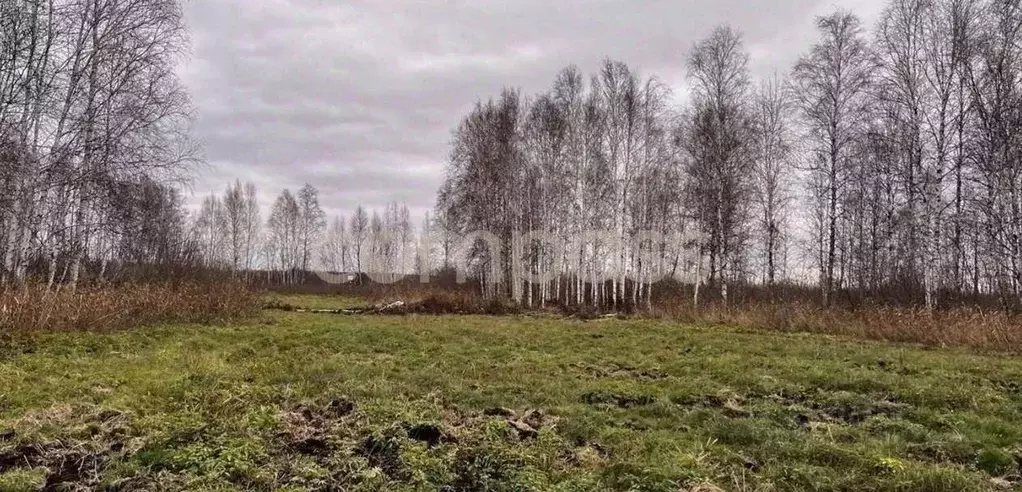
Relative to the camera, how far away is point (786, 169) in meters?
22.6

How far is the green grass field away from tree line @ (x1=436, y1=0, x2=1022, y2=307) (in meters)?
9.37

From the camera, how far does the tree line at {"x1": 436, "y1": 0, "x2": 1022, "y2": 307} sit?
15.3 m

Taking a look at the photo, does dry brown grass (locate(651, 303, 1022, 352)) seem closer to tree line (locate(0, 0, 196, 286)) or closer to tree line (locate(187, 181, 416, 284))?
tree line (locate(0, 0, 196, 286))

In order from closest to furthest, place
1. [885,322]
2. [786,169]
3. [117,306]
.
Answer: [117,306]
[885,322]
[786,169]

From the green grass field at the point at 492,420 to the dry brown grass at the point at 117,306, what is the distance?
2.51 ft

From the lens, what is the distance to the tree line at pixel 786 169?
1526 centimetres

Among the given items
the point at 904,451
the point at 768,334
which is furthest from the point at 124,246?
the point at 904,451

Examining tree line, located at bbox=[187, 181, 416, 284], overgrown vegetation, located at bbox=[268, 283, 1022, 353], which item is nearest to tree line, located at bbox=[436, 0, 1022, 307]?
overgrown vegetation, located at bbox=[268, 283, 1022, 353]

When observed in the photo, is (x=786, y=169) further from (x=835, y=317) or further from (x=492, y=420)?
(x=492, y=420)

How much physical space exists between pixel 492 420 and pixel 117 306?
912 cm

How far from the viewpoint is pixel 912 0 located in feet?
55.4

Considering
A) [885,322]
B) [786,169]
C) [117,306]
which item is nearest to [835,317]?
[885,322]

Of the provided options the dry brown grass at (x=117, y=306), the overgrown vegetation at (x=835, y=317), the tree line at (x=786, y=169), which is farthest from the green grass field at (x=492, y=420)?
the tree line at (x=786, y=169)

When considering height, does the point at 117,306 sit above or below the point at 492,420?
above
